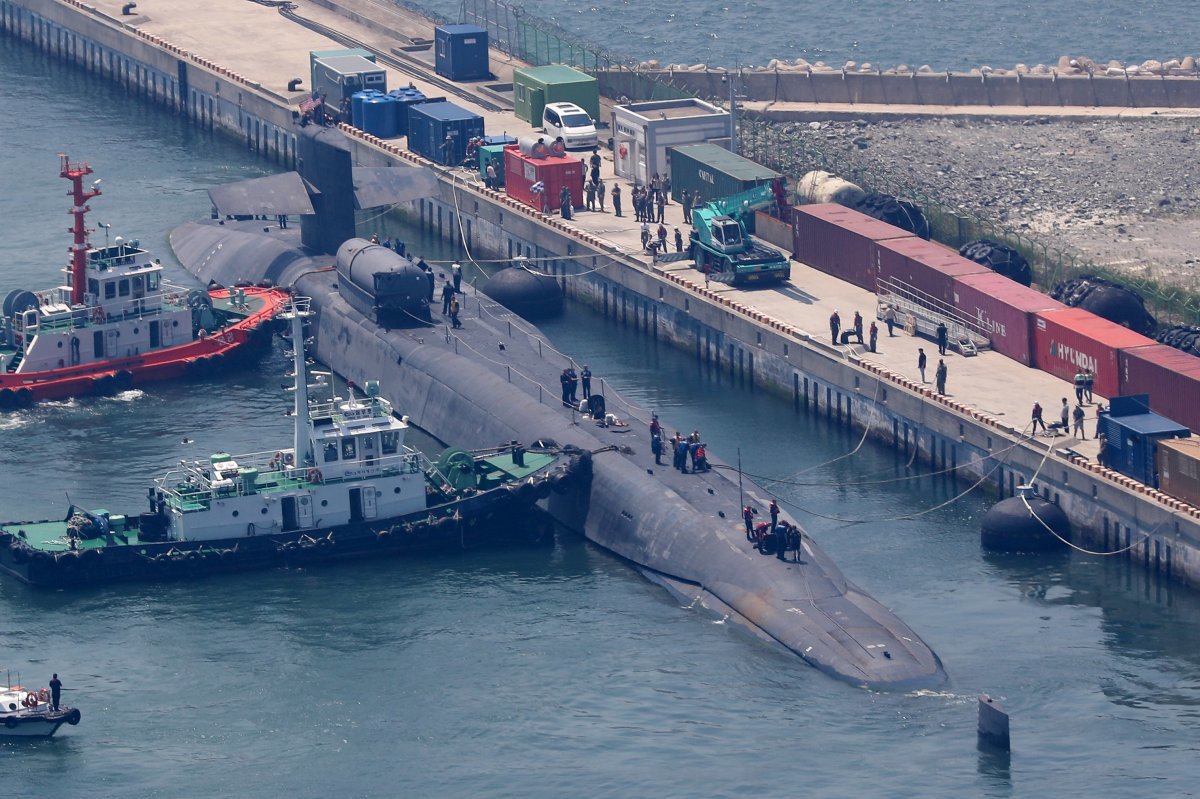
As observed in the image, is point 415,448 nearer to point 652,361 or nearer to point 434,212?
point 652,361

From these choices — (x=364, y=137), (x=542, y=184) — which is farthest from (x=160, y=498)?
(x=364, y=137)

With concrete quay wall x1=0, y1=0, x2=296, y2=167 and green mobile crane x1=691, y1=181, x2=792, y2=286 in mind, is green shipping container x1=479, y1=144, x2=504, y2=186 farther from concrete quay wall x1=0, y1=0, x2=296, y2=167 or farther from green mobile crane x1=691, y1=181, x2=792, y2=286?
green mobile crane x1=691, y1=181, x2=792, y2=286

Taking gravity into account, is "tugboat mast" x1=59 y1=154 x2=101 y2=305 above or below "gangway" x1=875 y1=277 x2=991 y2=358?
above

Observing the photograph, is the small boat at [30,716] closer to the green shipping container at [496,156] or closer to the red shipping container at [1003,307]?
the red shipping container at [1003,307]

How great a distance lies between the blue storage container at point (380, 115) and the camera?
5566 inches

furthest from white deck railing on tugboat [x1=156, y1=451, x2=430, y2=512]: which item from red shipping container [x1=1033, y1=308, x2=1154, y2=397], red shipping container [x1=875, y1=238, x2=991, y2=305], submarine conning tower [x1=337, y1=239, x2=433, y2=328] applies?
red shipping container [x1=875, y1=238, x2=991, y2=305]

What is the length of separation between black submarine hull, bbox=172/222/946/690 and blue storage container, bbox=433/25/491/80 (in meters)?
33.1

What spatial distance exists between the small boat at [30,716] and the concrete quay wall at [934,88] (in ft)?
249

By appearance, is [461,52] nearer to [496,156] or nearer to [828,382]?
[496,156]

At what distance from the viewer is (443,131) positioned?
136500 mm

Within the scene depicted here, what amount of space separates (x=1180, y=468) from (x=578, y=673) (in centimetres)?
2351

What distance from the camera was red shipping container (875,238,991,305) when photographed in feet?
362

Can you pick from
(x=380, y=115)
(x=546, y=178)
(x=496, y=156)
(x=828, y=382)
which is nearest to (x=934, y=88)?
(x=496, y=156)

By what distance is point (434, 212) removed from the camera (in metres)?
135
